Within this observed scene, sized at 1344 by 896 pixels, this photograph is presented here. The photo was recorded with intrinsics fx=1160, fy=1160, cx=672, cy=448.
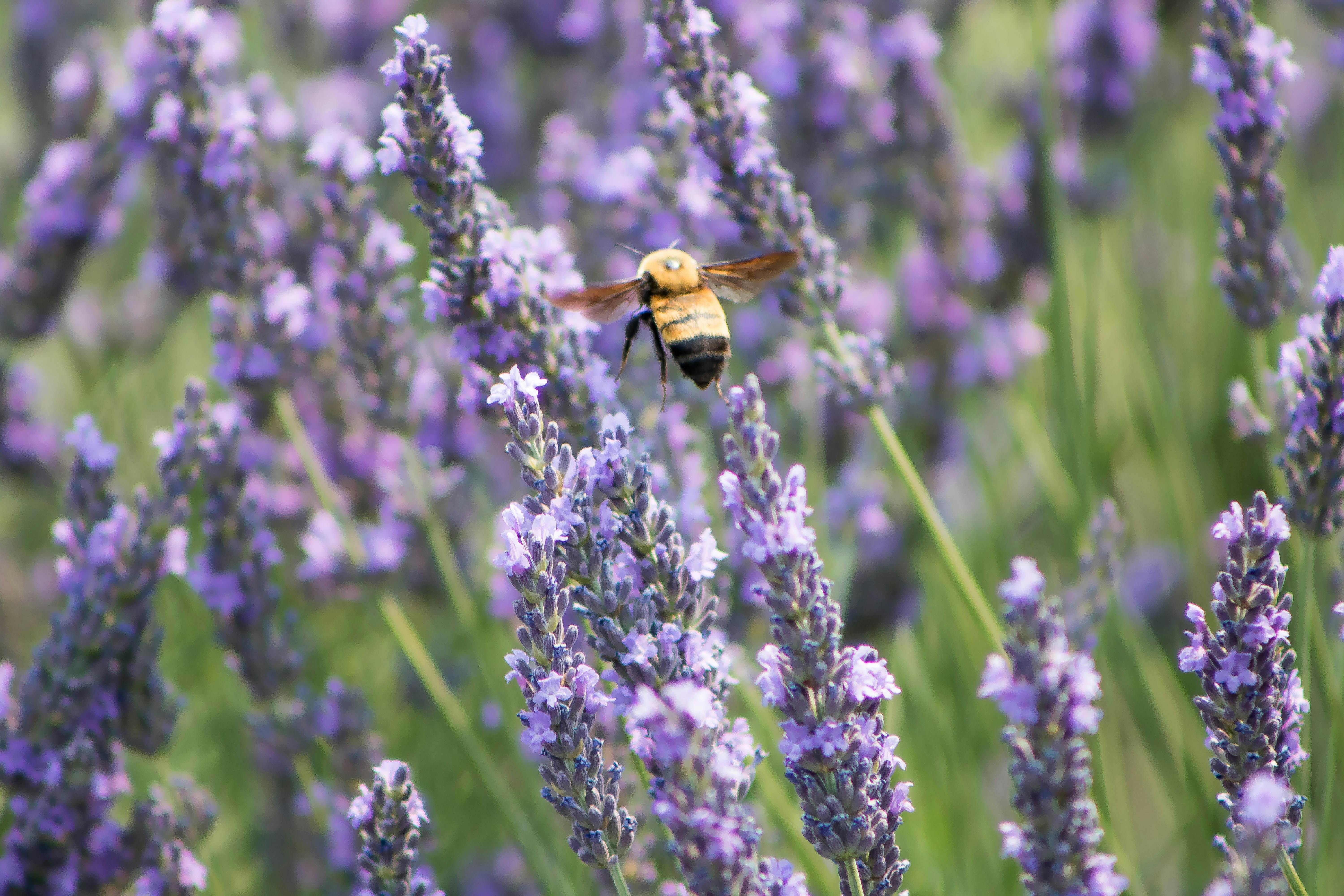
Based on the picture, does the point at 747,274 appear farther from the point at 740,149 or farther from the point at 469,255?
the point at 469,255

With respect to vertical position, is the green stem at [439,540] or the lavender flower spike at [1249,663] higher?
the green stem at [439,540]

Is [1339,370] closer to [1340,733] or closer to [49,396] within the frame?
[1340,733]

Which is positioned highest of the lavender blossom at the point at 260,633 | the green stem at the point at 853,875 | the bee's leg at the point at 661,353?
the bee's leg at the point at 661,353

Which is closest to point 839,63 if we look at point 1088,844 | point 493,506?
point 493,506

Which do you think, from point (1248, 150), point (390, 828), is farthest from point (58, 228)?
point (1248, 150)

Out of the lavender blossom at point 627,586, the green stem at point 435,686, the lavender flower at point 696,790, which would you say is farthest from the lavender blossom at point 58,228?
the lavender flower at point 696,790

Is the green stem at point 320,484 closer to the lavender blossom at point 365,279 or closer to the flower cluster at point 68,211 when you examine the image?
the lavender blossom at point 365,279
